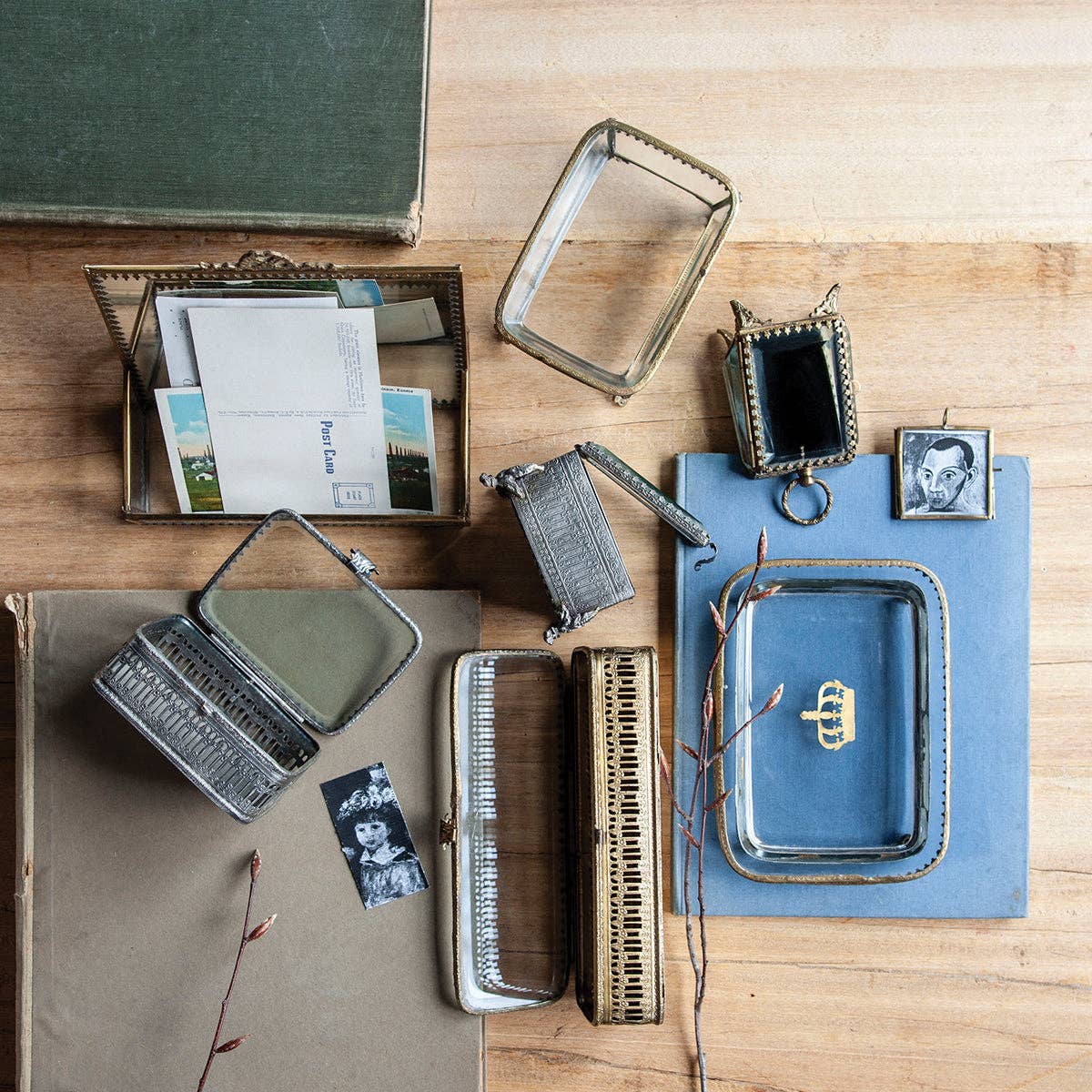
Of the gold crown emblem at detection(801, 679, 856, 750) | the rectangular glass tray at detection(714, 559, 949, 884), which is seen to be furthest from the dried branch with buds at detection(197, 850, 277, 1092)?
the gold crown emblem at detection(801, 679, 856, 750)

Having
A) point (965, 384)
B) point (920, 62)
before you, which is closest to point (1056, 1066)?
point (965, 384)

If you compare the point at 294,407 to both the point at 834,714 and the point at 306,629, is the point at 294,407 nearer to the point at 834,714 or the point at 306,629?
the point at 306,629

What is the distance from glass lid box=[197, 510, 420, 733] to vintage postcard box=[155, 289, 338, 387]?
22 cm

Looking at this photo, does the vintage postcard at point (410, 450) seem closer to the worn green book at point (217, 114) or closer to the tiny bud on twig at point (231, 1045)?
the worn green book at point (217, 114)

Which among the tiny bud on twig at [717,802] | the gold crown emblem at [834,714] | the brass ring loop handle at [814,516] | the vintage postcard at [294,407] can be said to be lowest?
the tiny bud on twig at [717,802]

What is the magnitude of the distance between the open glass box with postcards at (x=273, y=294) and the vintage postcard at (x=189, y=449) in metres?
0.02

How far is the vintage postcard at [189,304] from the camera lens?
91 centimetres

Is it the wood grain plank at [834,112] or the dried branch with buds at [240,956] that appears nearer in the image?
the dried branch with buds at [240,956]

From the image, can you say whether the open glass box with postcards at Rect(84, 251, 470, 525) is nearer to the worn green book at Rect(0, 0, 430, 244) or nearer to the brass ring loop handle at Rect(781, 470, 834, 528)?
the worn green book at Rect(0, 0, 430, 244)

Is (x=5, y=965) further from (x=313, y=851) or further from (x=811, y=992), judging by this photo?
(x=811, y=992)

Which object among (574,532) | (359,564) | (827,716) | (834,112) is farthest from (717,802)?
(834,112)

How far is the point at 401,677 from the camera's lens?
0.98 m

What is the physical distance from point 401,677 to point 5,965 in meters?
0.58

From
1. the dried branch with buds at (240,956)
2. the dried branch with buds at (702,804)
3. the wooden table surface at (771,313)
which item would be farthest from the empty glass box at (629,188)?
the dried branch with buds at (240,956)
